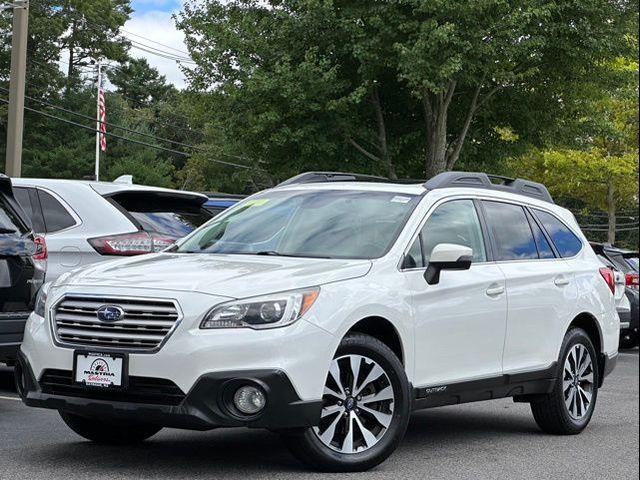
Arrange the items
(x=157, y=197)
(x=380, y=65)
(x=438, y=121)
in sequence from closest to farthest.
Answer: (x=157, y=197)
(x=380, y=65)
(x=438, y=121)

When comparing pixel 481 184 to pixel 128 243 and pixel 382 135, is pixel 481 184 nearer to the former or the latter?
pixel 128 243

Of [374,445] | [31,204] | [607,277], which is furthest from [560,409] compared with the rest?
[31,204]

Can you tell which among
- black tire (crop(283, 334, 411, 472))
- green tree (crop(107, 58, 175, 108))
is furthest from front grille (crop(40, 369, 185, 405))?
green tree (crop(107, 58, 175, 108))

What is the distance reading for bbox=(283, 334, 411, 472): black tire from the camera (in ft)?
19.2

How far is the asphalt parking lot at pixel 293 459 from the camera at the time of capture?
609cm

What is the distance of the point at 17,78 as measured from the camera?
657 inches

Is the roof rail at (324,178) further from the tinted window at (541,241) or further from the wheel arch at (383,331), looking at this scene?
the wheel arch at (383,331)

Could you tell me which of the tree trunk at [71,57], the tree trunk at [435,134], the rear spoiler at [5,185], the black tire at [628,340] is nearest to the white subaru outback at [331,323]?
the rear spoiler at [5,185]

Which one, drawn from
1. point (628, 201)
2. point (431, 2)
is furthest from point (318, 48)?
point (628, 201)

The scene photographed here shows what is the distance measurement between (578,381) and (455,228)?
1700 millimetres

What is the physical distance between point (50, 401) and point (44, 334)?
14.7 inches

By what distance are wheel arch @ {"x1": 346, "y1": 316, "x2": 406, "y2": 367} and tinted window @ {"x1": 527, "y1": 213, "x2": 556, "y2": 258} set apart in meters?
2.00

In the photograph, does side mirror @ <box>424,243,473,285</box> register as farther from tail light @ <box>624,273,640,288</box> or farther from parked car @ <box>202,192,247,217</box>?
tail light @ <box>624,273,640,288</box>

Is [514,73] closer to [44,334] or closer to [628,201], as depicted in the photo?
[44,334]
